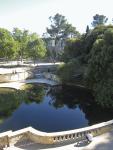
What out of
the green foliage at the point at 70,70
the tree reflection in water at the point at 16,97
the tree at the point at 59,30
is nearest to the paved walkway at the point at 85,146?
the tree reflection in water at the point at 16,97

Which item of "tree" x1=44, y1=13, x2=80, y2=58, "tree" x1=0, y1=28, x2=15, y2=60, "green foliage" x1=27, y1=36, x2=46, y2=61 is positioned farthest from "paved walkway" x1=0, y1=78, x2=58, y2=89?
"tree" x1=44, y1=13, x2=80, y2=58

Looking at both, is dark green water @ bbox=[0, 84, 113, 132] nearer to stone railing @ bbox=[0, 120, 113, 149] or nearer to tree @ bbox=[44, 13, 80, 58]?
stone railing @ bbox=[0, 120, 113, 149]

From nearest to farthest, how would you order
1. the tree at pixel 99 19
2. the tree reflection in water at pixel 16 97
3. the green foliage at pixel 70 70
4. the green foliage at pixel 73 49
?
the tree reflection in water at pixel 16 97, the green foliage at pixel 70 70, the green foliage at pixel 73 49, the tree at pixel 99 19

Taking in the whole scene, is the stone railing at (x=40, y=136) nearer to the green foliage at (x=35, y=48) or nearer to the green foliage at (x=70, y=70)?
the green foliage at (x=70, y=70)

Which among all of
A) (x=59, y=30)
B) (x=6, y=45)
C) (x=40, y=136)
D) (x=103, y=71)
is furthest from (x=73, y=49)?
(x=59, y=30)

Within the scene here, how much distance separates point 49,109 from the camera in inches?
990

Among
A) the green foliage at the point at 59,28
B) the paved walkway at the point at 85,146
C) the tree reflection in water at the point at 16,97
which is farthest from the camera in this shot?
the green foliage at the point at 59,28

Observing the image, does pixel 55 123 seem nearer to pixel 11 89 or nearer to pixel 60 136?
pixel 60 136

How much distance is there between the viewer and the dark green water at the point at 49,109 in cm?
2086

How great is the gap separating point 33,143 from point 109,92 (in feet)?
29.9

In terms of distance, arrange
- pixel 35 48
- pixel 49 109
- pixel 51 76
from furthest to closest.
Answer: pixel 35 48 < pixel 51 76 < pixel 49 109

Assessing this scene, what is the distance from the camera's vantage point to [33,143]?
1427 cm

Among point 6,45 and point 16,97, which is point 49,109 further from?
point 6,45

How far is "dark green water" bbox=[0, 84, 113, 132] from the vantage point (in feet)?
68.4
